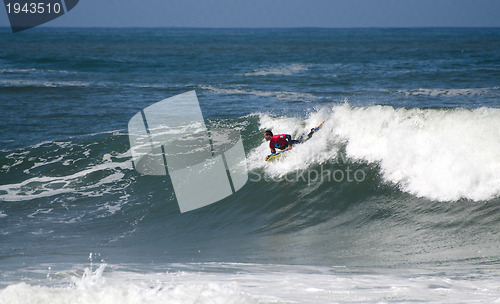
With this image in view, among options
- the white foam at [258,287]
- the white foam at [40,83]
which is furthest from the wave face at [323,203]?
the white foam at [40,83]

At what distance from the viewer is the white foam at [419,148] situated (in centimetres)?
930

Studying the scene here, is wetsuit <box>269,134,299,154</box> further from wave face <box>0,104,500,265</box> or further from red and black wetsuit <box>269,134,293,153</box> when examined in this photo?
wave face <box>0,104,500,265</box>

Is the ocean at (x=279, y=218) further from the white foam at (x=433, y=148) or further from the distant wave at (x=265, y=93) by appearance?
the distant wave at (x=265, y=93)

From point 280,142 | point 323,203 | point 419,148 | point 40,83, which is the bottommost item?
point 323,203

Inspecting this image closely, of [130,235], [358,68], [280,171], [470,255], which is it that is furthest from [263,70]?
[470,255]

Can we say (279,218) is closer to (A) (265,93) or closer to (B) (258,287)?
(B) (258,287)

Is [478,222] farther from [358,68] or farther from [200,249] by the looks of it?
[358,68]

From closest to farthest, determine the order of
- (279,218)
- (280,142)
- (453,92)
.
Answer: (279,218)
(280,142)
(453,92)

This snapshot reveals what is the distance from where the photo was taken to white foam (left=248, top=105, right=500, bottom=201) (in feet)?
30.5

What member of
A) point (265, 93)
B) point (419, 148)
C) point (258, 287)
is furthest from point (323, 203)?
point (265, 93)

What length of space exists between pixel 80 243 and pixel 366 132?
6.39m

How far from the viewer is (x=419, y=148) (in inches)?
415

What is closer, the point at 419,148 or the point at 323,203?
the point at 419,148

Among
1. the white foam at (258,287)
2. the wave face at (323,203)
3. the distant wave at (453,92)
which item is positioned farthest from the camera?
the distant wave at (453,92)
